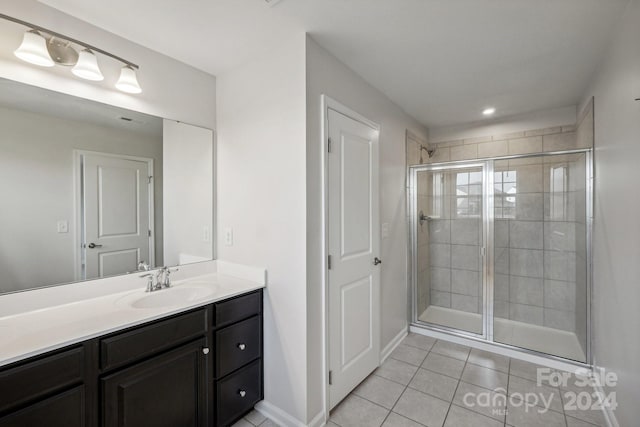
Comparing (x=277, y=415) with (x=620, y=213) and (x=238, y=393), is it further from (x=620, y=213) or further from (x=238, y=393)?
(x=620, y=213)

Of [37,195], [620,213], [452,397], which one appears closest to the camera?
[37,195]

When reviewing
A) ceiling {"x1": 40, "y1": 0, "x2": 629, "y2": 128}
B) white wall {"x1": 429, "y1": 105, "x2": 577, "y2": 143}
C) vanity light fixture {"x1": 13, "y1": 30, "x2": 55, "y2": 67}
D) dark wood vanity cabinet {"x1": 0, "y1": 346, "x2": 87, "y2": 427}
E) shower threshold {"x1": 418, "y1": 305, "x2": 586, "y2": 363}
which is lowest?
shower threshold {"x1": 418, "y1": 305, "x2": 586, "y2": 363}

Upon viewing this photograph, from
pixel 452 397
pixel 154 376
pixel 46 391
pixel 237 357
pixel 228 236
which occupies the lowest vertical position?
pixel 452 397

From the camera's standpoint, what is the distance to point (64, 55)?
1.48 metres

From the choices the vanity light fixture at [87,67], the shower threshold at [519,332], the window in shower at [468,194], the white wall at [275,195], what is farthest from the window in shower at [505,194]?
the vanity light fixture at [87,67]

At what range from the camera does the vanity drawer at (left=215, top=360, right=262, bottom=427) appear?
5.43ft

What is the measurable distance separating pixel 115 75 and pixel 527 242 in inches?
161

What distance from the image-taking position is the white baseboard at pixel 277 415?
1715 millimetres

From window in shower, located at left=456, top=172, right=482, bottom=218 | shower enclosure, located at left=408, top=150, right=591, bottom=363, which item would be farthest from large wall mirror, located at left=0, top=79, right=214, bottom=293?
window in shower, located at left=456, top=172, right=482, bottom=218

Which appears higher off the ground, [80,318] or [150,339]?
[80,318]

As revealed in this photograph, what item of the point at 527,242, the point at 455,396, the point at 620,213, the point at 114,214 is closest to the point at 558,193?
the point at 527,242

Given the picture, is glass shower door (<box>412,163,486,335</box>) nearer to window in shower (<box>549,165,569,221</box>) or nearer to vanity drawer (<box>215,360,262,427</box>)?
window in shower (<box>549,165,569,221</box>)

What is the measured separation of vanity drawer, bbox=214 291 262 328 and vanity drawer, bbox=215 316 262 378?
0.13 ft

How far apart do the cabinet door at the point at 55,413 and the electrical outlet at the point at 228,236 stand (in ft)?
3.75
